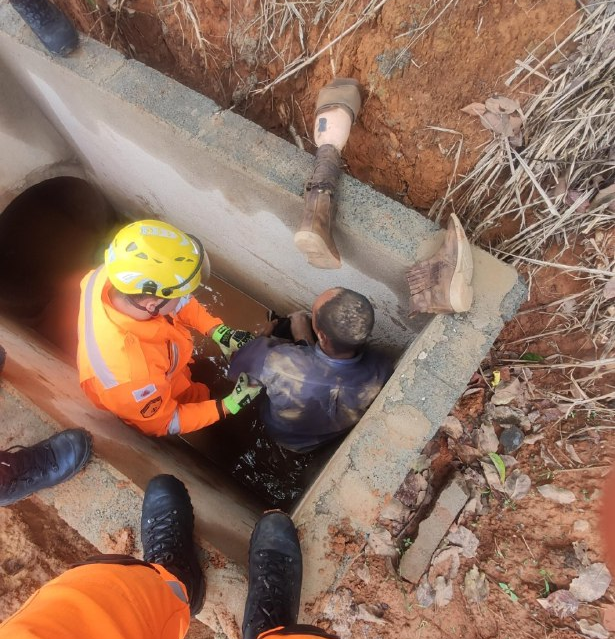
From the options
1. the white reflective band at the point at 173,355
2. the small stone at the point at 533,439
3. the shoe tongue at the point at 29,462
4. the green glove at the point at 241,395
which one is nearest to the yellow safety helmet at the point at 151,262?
the white reflective band at the point at 173,355

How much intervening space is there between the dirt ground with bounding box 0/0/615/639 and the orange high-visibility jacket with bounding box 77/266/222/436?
3.99ft

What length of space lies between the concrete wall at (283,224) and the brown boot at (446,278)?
9 cm

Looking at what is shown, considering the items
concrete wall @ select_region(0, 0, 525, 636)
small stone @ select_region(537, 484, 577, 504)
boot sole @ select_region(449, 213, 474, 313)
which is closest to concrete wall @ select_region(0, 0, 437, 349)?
concrete wall @ select_region(0, 0, 525, 636)

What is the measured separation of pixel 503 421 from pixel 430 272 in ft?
4.70

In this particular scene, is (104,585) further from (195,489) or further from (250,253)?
(250,253)

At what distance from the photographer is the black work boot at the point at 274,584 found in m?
1.99

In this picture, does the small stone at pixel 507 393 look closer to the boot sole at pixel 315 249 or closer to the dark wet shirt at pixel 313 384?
the dark wet shirt at pixel 313 384

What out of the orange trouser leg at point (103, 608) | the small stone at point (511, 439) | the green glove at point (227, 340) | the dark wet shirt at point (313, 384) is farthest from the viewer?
the green glove at point (227, 340)

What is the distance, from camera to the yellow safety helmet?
2186 millimetres

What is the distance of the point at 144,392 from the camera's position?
2342 mm

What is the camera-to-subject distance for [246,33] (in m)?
2.84

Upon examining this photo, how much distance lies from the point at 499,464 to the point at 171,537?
2109 millimetres

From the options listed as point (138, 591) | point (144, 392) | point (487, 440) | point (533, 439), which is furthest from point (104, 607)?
point (533, 439)

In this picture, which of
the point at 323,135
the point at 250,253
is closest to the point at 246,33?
the point at 323,135
